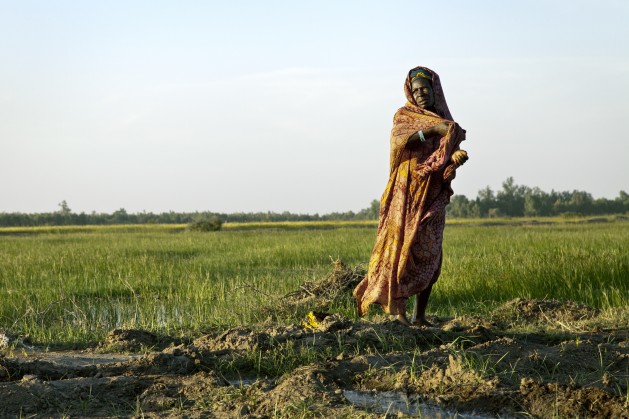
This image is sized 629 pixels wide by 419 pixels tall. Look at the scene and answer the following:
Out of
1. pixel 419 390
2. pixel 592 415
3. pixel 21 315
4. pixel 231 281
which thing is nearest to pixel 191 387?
pixel 419 390

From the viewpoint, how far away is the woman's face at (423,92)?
18.4ft

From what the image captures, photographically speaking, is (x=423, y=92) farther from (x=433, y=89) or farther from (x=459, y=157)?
(x=459, y=157)

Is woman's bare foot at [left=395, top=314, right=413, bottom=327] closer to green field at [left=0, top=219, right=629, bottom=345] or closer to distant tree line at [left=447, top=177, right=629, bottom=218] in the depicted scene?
green field at [left=0, top=219, right=629, bottom=345]

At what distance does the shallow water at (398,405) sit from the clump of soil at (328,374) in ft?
0.09

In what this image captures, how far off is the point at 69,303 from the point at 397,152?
14.1 feet

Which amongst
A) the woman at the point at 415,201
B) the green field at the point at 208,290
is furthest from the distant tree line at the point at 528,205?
the woman at the point at 415,201

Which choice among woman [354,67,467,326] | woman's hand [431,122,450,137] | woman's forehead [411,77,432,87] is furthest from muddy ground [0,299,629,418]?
woman's forehead [411,77,432,87]

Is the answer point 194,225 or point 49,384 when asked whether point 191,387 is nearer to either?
point 49,384

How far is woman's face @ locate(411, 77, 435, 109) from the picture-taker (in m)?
5.62

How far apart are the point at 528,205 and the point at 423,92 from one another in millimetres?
42897

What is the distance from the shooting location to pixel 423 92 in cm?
563

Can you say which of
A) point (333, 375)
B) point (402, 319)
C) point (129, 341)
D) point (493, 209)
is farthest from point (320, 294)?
point (493, 209)

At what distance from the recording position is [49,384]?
12.9ft

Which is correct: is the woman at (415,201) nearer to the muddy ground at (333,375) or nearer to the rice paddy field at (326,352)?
the rice paddy field at (326,352)
